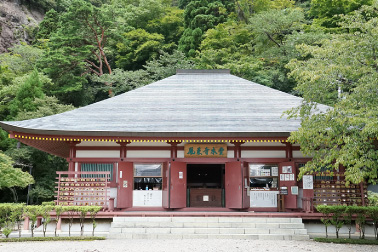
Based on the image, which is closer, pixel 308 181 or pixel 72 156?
pixel 308 181

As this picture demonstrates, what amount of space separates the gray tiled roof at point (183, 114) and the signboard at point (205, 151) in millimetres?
806

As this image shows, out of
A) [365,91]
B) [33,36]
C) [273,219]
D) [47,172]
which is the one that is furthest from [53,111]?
[33,36]

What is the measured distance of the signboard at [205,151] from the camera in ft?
41.5

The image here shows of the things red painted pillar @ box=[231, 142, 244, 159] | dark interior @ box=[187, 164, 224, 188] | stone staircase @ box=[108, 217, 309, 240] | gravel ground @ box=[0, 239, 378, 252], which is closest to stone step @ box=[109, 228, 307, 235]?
stone staircase @ box=[108, 217, 309, 240]

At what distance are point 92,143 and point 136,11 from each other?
23.7 metres

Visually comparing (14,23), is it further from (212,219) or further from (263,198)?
(212,219)

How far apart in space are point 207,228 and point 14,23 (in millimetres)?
34933

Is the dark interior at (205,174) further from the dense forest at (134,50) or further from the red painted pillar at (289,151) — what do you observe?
the dense forest at (134,50)

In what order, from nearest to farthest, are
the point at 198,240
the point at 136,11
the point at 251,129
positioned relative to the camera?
the point at 198,240
the point at 251,129
the point at 136,11

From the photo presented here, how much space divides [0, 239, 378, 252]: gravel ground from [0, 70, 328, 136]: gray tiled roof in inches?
140

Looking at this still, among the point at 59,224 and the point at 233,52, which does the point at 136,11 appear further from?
the point at 59,224

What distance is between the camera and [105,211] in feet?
37.5

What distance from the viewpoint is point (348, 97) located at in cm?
839

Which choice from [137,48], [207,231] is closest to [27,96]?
[137,48]
